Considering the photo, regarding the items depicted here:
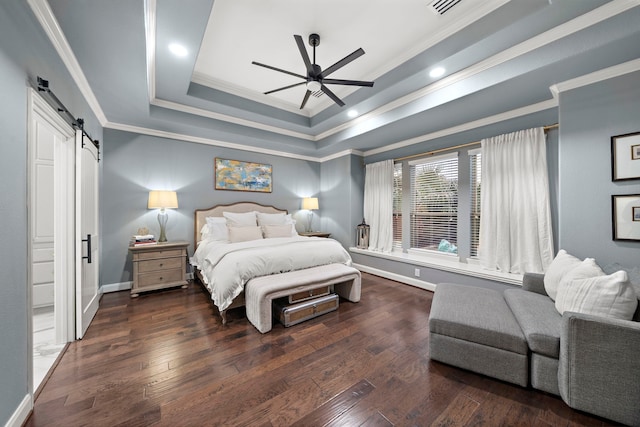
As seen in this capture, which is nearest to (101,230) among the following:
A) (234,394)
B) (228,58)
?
(228,58)

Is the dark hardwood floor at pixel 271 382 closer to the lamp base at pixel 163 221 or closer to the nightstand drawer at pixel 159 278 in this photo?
the nightstand drawer at pixel 159 278

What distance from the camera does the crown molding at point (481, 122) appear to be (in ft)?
9.41

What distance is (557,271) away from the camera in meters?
2.07

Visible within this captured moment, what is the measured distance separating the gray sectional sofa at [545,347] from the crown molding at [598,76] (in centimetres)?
205

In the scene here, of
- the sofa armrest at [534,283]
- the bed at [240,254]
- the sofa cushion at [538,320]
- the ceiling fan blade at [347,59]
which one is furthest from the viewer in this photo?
the bed at [240,254]

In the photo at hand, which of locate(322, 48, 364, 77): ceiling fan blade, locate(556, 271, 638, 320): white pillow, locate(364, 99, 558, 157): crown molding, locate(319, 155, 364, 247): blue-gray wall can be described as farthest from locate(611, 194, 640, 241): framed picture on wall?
locate(319, 155, 364, 247): blue-gray wall

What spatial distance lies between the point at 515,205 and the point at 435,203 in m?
1.15

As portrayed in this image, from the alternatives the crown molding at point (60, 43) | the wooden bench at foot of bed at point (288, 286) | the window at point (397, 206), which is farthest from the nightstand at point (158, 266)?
the window at point (397, 206)

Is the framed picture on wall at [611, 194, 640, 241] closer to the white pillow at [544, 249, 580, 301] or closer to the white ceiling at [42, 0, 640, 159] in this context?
the white pillow at [544, 249, 580, 301]

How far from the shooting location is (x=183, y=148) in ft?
13.8

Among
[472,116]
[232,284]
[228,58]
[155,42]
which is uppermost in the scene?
[228,58]

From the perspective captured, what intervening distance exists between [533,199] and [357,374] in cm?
297

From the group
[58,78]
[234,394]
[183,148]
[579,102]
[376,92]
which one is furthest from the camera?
[183,148]

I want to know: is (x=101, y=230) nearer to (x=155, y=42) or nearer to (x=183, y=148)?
(x=183, y=148)
